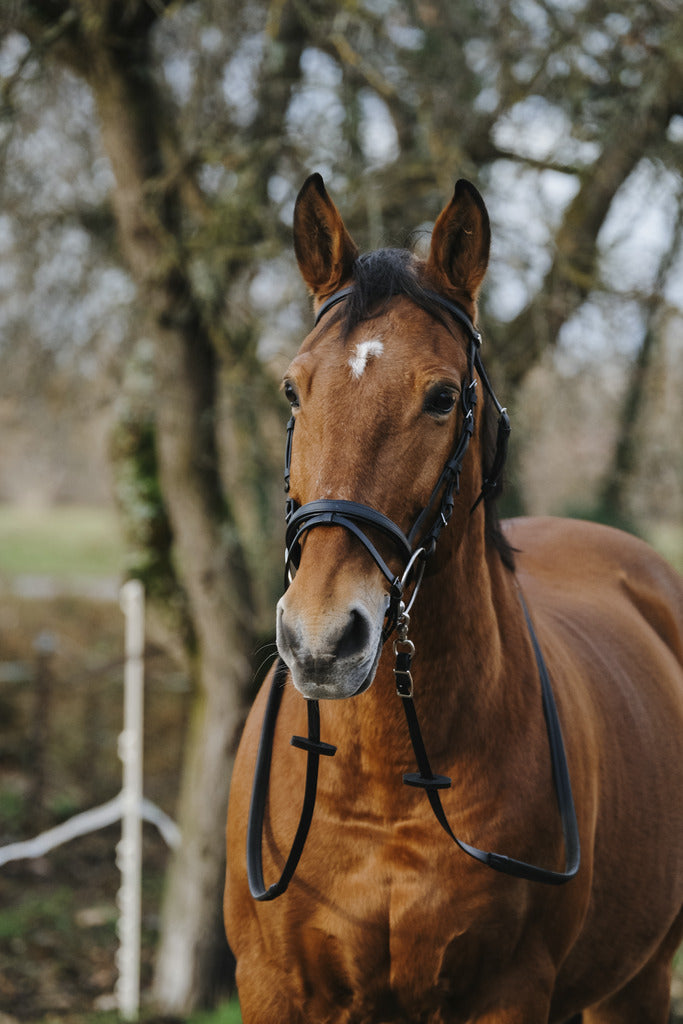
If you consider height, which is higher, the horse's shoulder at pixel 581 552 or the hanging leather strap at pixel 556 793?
the horse's shoulder at pixel 581 552

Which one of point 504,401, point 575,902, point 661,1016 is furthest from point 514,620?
point 504,401

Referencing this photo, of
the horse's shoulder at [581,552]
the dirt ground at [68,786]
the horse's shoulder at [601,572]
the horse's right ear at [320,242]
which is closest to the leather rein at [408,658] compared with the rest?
the horse's right ear at [320,242]

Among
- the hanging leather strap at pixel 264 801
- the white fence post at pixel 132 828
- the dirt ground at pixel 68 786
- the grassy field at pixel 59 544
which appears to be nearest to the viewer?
the hanging leather strap at pixel 264 801

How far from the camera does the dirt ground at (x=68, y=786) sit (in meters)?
5.98

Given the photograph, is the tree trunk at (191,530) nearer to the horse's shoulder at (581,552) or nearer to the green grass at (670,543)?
the horse's shoulder at (581,552)

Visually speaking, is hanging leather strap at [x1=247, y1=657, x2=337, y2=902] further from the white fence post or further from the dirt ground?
the dirt ground

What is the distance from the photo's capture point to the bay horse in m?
1.75

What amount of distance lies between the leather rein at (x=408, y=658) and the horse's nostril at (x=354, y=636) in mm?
126

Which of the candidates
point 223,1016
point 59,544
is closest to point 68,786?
point 223,1016

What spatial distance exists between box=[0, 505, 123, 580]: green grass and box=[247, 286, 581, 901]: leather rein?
8.66 m

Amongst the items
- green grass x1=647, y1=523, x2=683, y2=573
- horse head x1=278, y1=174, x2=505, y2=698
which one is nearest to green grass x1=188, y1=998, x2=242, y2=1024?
horse head x1=278, y1=174, x2=505, y2=698

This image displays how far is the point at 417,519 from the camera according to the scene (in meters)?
1.80

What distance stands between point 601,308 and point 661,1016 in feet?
12.3

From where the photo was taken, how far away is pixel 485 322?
203 inches
